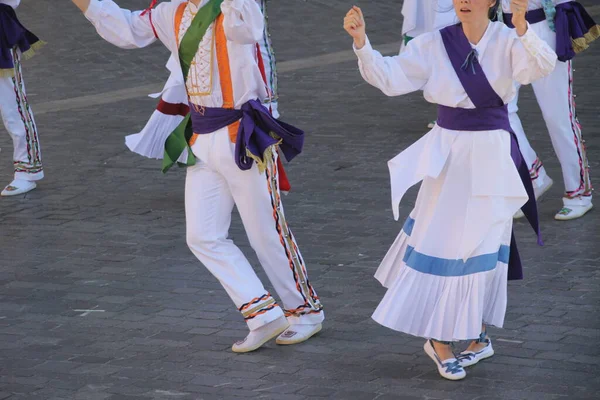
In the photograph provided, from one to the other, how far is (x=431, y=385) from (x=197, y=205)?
1417 millimetres

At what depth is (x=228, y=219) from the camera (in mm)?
5898

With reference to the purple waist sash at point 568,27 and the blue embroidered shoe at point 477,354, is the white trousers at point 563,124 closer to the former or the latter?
the purple waist sash at point 568,27

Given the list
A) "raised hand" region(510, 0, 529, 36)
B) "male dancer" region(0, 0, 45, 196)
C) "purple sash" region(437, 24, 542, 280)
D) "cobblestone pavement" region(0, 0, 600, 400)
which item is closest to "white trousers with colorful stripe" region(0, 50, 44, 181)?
"male dancer" region(0, 0, 45, 196)

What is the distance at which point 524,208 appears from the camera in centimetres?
568

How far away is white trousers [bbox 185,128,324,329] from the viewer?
5.75 m

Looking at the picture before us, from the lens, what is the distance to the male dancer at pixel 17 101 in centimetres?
880

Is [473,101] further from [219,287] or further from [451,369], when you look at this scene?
[219,287]

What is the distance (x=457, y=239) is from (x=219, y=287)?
2.00 m

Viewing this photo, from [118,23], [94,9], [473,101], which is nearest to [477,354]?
[473,101]

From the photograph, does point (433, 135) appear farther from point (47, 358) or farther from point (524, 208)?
point (47, 358)

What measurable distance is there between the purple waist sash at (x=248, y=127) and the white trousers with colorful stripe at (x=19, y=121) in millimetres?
3569

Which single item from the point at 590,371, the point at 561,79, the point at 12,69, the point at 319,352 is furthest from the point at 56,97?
the point at 590,371

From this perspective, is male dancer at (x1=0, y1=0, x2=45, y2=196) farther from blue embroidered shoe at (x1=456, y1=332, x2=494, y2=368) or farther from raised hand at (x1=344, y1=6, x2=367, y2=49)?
blue embroidered shoe at (x1=456, y1=332, x2=494, y2=368)

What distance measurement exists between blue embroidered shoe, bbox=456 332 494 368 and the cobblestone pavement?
0.17 feet
